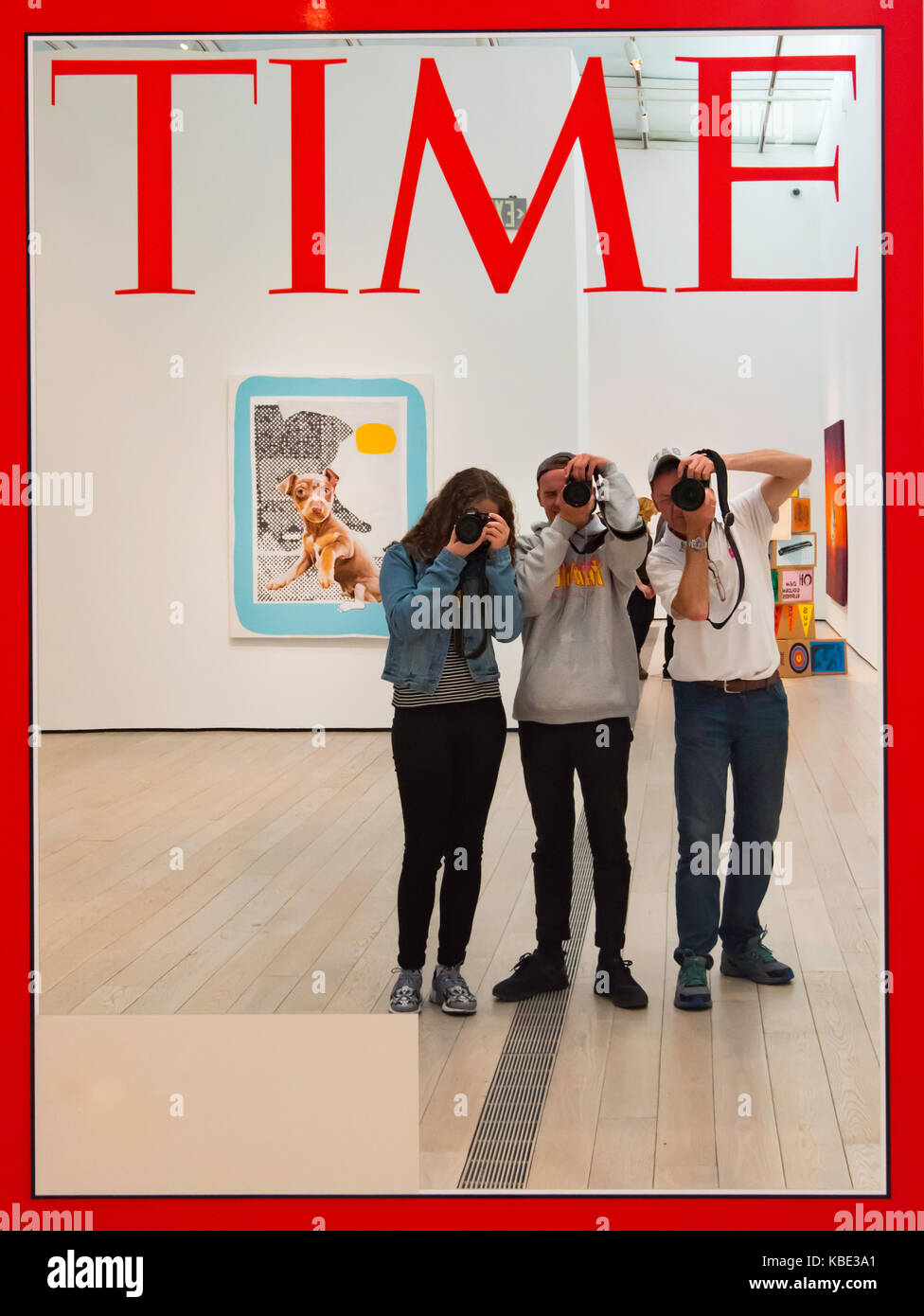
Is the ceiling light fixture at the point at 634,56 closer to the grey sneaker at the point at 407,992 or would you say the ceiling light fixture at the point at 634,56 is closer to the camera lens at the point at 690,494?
the camera lens at the point at 690,494

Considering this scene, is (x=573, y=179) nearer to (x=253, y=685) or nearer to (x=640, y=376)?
(x=253, y=685)

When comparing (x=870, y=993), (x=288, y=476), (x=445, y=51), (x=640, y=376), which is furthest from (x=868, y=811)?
(x=640, y=376)

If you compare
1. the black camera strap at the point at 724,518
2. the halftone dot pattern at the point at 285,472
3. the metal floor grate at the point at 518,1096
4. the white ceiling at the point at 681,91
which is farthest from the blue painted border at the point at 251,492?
the black camera strap at the point at 724,518

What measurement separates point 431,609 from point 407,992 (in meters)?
1.04

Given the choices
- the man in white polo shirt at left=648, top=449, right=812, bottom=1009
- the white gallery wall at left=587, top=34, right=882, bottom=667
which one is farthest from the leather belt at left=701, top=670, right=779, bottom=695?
the white gallery wall at left=587, top=34, right=882, bottom=667

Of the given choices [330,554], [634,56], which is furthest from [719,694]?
[634,56]

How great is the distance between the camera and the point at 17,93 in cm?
232

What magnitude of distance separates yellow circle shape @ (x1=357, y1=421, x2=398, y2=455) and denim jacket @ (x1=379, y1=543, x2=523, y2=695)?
4.38 metres

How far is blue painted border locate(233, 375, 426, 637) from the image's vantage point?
24.7ft

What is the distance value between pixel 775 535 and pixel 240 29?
930 centimetres

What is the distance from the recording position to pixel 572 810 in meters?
3.49

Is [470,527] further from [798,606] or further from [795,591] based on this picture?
[795,591]

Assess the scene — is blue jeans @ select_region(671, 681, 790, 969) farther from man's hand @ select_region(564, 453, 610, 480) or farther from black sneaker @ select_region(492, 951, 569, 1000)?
man's hand @ select_region(564, 453, 610, 480)

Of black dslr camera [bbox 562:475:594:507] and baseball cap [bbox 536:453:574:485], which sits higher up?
baseball cap [bbox 536:453:574:485]
